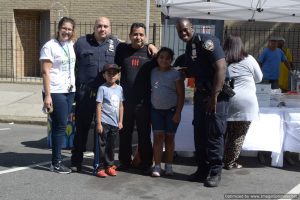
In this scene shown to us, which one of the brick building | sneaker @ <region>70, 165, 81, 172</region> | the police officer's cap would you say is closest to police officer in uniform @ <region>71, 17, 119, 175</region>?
the police officer's cap

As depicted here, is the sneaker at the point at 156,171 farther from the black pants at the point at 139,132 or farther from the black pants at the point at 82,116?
the black pants at the point at 82,116

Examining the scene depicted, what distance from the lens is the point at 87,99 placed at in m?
5.53

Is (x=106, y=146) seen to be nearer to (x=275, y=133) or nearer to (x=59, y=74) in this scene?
(x=59, y=74)

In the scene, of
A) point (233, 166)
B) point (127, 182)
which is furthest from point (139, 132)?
point (233, 166)

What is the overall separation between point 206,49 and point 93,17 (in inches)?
440

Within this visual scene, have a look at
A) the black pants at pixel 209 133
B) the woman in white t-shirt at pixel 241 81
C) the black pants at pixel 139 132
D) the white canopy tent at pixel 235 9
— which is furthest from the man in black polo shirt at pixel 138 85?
the white canopy tent at pixel 235 9

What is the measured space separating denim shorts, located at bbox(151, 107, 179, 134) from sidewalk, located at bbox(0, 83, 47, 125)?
4687mm

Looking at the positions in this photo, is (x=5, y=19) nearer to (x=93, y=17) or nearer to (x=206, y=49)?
(x=93, y=17)

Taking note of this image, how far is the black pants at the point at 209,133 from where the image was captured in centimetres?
512

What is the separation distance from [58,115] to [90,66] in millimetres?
689

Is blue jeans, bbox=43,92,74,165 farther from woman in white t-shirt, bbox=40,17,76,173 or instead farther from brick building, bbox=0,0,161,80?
brick building, bbox=0,0,161,80

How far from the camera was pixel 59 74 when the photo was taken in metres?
5.34

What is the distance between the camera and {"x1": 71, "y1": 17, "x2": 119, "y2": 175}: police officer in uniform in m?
5.44

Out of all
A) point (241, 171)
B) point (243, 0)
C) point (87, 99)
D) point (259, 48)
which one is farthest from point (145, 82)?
point (259, 48)
